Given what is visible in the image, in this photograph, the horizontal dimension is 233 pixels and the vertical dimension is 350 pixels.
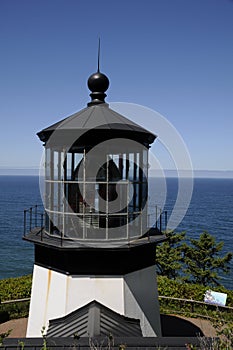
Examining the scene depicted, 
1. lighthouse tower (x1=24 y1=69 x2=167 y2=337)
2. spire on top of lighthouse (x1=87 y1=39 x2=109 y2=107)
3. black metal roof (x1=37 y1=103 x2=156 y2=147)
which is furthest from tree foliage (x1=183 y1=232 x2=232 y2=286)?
spire on top of lighthouse (x1=87 y1=39 x2=109 y2=107)

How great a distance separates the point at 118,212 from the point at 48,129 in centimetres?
193

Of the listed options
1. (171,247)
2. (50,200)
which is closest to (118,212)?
(50,200)

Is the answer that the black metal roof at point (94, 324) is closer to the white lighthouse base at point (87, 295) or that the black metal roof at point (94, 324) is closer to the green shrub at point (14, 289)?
the white lighthouse base at point (87, 295)

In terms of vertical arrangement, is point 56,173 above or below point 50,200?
above

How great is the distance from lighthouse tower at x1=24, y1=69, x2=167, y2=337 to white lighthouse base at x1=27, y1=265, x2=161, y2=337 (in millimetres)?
17

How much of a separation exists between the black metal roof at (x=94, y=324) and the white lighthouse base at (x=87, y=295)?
95mm

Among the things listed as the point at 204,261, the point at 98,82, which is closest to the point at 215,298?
the point at 204,261

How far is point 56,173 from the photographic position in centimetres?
653

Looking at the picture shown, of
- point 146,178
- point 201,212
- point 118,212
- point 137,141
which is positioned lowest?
point 201,212

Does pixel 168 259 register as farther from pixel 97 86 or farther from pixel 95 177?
pixel 97 86

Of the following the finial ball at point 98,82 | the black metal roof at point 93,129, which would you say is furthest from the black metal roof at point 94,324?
the finial ball at point 98,82

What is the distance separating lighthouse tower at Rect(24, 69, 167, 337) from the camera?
6234mm

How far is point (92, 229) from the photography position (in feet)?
21.0

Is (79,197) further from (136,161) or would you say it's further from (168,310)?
(168,310)
